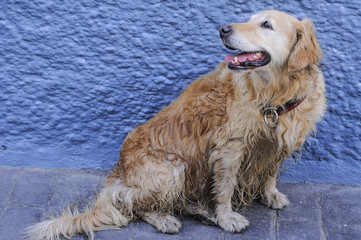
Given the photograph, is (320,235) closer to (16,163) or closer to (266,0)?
(266,0)

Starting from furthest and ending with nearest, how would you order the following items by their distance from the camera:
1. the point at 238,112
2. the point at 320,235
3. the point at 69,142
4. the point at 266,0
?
the point at 69,142 → the point at 266,0 → the point at 320,235 → the point at 238,112

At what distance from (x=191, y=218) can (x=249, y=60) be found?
1383 mm

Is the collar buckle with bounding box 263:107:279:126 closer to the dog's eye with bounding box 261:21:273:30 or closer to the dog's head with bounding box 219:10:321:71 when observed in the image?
the dog's head with bounding box 219:10:321:71

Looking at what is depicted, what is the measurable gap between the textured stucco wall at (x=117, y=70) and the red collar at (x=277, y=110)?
35.2 inches

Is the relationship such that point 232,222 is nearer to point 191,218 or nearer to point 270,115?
point 191,218

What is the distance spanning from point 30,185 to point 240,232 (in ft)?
5.66

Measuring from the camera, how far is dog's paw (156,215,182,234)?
3619mm

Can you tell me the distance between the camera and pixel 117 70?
161 inches

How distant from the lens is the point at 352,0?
381cm

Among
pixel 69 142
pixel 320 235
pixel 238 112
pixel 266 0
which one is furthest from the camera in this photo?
pixel 69 142

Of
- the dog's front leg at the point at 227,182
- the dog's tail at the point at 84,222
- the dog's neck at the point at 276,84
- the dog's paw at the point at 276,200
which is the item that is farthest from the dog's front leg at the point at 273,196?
the dog's tail at the point at 84,222

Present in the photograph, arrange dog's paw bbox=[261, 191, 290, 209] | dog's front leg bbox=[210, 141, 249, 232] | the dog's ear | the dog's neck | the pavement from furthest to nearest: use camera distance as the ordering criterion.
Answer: dog's paw bbox=[261, 191, 290, 209] < the pavement < dog's front leg bbox=[210, 141, 249, 232] < the dog's neck < the dog's ear

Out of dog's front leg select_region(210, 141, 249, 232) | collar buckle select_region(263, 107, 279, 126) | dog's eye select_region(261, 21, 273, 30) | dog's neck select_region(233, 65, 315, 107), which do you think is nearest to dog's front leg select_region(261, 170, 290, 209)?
dog's front leg select_region(210, 141, 249, 232)

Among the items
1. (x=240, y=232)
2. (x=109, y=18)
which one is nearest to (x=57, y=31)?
(x=109, y=18)
